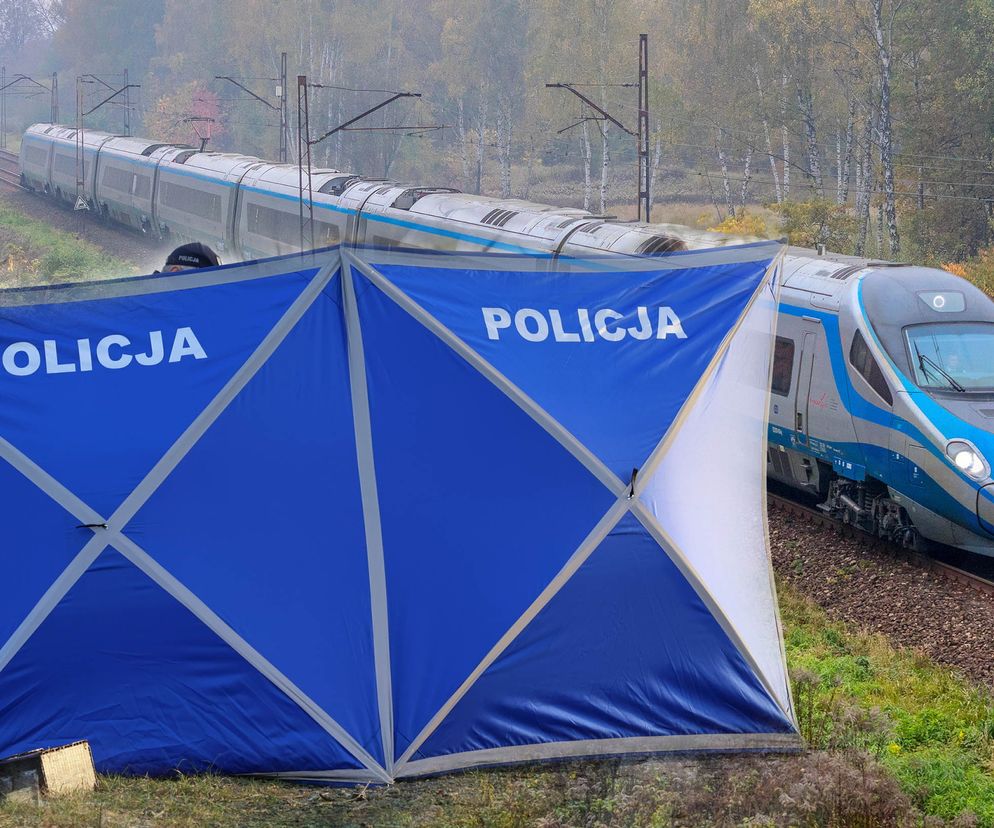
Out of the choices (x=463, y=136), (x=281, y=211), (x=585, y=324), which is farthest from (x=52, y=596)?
(x=463, y=136)

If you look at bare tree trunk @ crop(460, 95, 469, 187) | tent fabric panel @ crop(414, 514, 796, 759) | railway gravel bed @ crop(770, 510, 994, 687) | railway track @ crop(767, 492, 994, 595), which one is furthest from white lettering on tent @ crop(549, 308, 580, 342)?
bare tree trunk @ crop(460, 95, 469, 187)

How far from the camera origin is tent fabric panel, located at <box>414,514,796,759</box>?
281 inches

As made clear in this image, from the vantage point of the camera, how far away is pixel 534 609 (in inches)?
283

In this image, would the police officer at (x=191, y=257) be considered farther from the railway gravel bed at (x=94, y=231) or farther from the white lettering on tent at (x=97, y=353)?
the railway gravel bed at (x=94, y=231)

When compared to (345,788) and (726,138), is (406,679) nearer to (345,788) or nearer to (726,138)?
(345,788)

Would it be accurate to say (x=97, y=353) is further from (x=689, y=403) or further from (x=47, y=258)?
(x=47, y=258)

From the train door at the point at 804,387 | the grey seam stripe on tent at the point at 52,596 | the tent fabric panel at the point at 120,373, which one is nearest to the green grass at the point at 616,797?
the grey seam stripe on tent at the point at 52,596

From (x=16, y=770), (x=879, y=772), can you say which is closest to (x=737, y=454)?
(x=879, y=772)

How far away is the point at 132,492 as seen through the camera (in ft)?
22.8

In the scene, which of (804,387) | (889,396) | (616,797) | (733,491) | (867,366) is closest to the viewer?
(616,797)

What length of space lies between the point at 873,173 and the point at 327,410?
141 feet

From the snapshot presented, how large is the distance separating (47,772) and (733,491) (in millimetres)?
4213

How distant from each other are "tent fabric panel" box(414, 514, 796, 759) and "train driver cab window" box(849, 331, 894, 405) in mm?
6613

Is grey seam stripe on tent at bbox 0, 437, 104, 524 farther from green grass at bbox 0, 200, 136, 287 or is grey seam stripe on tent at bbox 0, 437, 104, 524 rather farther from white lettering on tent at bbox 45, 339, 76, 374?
green grass at bbox 0, 200, 136, 287
